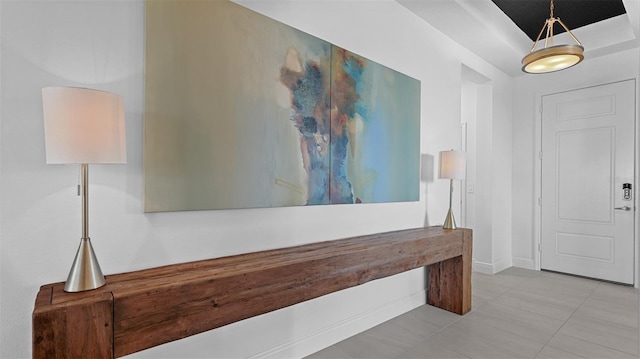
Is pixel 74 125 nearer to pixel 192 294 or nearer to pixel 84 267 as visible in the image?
pixel 84 267

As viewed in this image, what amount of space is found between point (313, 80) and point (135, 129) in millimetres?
1122

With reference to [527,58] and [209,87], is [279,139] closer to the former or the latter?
[209,87]

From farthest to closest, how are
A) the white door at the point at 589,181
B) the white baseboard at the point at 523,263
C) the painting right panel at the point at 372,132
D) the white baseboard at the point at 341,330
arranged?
the white baseboard at the point at 523,263
the white door at the point at 589,181
the painting right panel at the point at 372,132
the white baseboard at the point at 341,330

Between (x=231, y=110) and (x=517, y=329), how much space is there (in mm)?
2697

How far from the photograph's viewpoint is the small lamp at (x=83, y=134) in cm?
110

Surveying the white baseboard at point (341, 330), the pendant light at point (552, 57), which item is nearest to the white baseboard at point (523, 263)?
the white baseboard at point (341, 330)

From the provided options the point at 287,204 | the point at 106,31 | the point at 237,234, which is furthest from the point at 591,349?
the point at 106,31

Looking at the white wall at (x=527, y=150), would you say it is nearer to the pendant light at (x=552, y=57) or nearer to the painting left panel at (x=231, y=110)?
the pendant light at (x=552, y=57)

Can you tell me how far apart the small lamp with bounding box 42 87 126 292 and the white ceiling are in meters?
2.60

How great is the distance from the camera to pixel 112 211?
1458 millimetres

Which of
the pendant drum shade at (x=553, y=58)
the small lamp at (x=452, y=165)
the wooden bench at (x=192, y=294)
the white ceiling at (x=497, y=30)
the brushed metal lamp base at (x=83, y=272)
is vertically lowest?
the wooden bench at (x=192, y=294)

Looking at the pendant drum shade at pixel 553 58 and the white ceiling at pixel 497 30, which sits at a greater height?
the white ceiling at pixel 497 30

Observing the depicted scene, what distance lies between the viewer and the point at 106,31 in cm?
145

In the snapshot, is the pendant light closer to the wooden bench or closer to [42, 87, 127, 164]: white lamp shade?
the wooden bench
